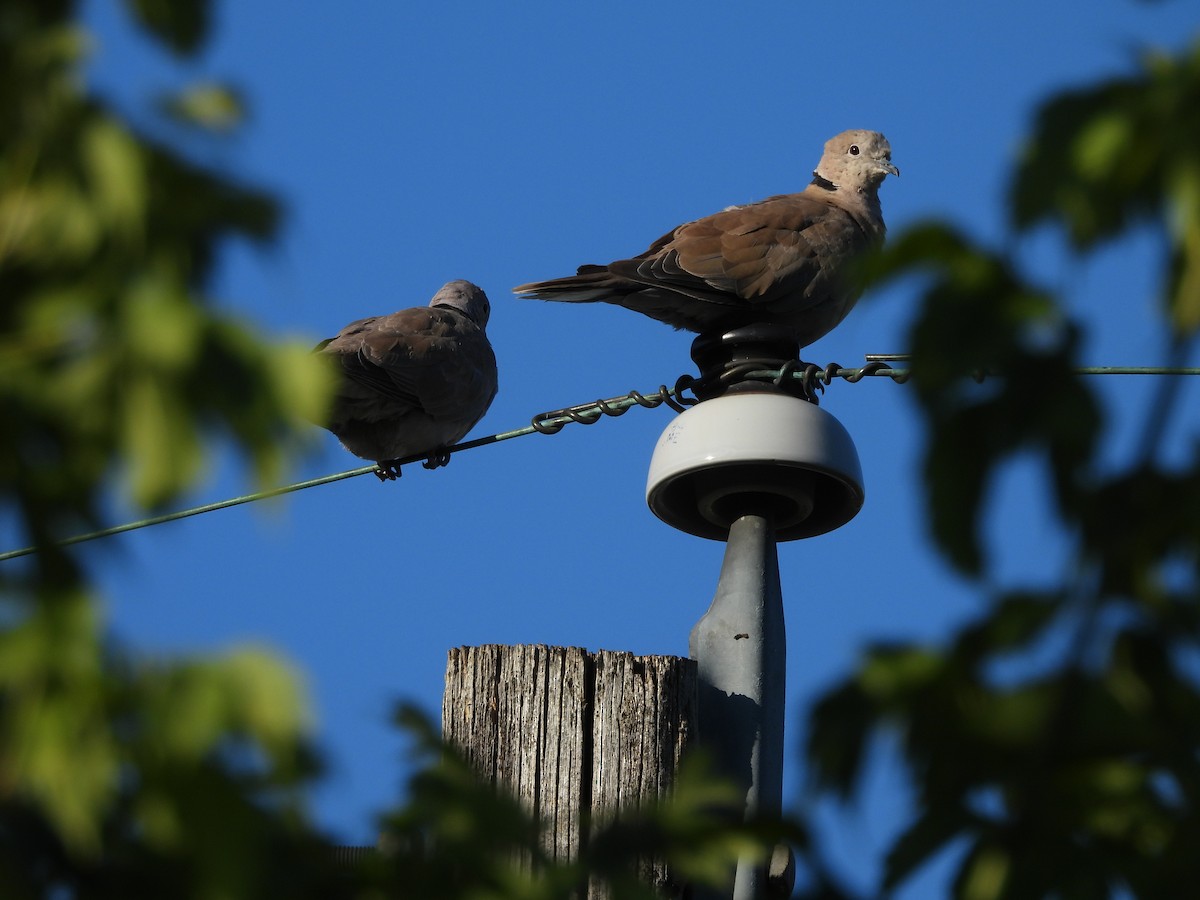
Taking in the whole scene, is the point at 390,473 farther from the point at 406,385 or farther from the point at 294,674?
the point at 294,674

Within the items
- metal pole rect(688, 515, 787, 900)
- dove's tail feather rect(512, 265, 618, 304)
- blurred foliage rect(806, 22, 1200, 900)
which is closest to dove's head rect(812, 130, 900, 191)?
dove's tail feather rect(512, 265, 618, 304)

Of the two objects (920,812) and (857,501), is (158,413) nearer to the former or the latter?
(920,812)

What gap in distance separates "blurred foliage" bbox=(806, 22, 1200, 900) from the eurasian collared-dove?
5.57 meters

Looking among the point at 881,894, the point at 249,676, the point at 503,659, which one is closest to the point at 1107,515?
the point at 881,894

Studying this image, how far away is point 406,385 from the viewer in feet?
23.2

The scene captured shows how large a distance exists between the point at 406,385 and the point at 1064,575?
5935mm

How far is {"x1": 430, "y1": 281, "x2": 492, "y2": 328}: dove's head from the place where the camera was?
29.0ft

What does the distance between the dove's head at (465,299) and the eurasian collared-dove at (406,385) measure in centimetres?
94

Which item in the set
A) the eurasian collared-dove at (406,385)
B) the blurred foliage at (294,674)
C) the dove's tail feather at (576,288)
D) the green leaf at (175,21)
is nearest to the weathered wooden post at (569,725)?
the blurred foliage at (294,674)

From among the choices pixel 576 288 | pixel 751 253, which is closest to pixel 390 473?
pixel 576 288

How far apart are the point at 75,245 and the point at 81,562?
0.26 metres

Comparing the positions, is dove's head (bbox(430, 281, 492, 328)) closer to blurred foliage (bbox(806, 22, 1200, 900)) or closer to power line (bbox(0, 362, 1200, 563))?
power line (bbox(0, 362, 1200, 563))

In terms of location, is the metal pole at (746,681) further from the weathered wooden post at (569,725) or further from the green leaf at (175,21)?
→ the green leaf at (175,21)

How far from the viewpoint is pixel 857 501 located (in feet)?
12.3
